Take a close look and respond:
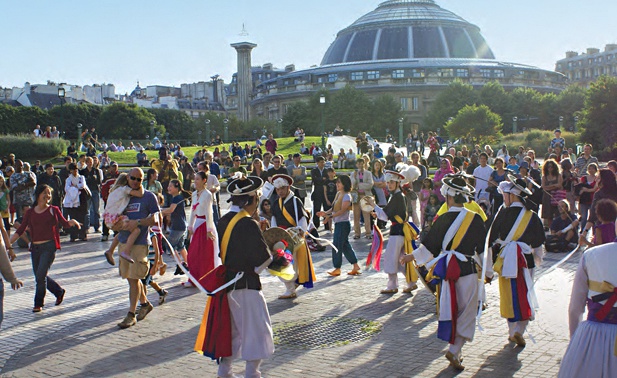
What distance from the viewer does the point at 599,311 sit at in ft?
16.4

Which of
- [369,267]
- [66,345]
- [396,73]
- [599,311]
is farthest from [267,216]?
[396,73]

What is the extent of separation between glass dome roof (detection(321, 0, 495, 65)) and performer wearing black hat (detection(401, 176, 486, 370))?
132 m

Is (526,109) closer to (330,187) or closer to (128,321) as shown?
(330,187)

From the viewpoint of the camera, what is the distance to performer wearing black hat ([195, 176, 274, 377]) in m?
6.75

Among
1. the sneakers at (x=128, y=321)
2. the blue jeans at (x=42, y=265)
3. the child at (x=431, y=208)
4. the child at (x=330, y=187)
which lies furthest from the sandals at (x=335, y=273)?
the child at (x=330, y=187)

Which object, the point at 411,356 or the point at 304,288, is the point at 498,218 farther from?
the point at 304,288

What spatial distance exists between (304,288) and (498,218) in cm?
412

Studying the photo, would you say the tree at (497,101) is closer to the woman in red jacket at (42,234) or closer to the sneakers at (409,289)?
the sneakers at (409,289)

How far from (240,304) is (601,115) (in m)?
43.1

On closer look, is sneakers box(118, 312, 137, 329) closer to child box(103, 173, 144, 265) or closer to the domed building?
child box(103, 173, 144, 265)

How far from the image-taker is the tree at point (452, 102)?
95438mm

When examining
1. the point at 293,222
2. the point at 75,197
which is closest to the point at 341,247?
the point at 293,222

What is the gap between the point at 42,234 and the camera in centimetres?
1034

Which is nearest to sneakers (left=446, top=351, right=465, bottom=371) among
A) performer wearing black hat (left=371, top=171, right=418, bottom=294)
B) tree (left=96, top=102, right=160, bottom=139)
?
performer wearing black hat (left=371, top=171, right=418, bottom=294)
